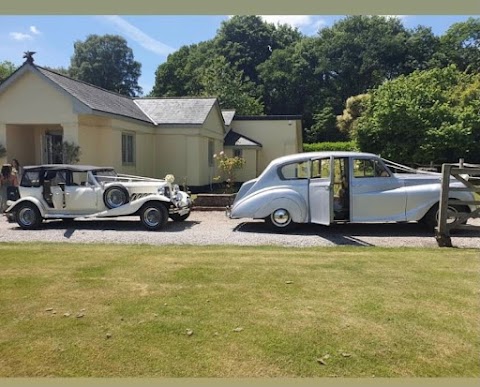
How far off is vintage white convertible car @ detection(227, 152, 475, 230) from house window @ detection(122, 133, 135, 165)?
947 centimetres

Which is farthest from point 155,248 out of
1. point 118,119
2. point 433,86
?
point 433,86

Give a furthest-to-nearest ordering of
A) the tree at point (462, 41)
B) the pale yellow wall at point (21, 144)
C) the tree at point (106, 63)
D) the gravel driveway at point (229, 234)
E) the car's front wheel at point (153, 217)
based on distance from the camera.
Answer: the tree at point (106, 63) < the tree at point (462, 41) < the pale yellow wall at point (21, 144) < the car's front wheel at point (153, 217) < the gravel driveway at point (229, 234)

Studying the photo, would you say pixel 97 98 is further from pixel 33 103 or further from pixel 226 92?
pixel 226 92

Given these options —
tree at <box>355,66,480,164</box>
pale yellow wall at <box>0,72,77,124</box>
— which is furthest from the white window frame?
pale yellow wall at <box>0,72,77,124</box>

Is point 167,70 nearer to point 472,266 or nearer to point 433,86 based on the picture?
point 433,86

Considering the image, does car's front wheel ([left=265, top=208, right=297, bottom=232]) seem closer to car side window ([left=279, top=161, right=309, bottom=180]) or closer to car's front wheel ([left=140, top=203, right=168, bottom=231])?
car side window ([left=279, top=161, right=309, bottom=180])

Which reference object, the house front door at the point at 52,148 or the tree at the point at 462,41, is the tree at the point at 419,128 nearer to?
the house front door at the point at 52,148

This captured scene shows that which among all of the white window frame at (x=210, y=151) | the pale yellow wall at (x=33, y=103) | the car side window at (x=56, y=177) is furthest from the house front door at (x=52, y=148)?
the car side window at (x=56, y=177)

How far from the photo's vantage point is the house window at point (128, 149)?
19.1 meters

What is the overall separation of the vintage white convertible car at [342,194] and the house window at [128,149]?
31.1ft

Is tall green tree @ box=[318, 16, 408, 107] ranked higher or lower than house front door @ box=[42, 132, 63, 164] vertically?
higher

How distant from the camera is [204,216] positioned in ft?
45.3

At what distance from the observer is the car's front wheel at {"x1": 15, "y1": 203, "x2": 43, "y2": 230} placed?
1149 centimetres

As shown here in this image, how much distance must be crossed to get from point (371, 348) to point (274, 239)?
238 inches
